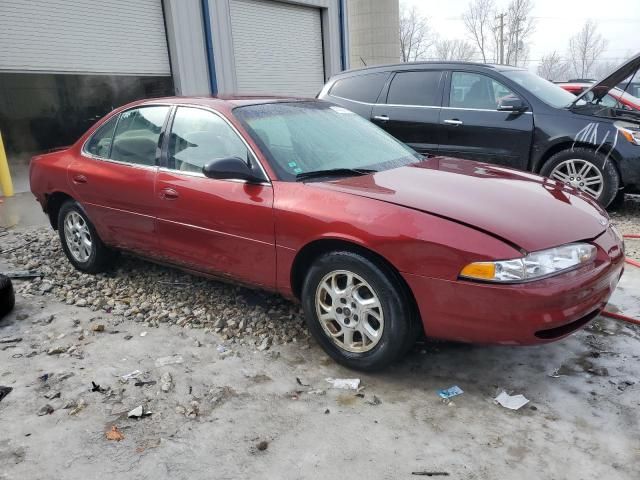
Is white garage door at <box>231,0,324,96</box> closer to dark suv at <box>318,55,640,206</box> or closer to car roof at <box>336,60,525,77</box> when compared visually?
car roof at <box>336,60,525,77</box>

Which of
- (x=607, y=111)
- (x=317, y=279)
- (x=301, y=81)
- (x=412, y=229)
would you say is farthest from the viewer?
(x=301, y=81)

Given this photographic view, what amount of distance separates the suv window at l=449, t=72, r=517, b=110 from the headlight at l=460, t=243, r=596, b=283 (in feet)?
13.5

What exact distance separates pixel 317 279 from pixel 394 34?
26.8m

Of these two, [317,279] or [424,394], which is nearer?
[424,394]

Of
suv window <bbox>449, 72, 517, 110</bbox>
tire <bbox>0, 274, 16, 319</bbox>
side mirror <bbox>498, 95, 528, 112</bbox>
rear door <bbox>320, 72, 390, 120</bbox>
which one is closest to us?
tire <bbox>0, 274, 16, 319</bbox>

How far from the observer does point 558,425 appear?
8.34 feet

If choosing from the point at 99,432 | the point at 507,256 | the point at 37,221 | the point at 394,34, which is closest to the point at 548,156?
the point at 507,256

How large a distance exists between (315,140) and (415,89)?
→ 11.8 feet

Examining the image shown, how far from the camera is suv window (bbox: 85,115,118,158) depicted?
4.41 m

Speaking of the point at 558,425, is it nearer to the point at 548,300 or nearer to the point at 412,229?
the point at 548,300

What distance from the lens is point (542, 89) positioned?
21.0 ft

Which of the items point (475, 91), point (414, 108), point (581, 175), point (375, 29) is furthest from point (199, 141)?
point (375, 29)

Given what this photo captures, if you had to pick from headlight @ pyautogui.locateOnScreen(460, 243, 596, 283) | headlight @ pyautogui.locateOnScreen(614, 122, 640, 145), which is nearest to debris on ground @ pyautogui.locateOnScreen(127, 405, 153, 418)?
headlight @ pyautogui.locateOnScreen(460, 243, 596, 283)

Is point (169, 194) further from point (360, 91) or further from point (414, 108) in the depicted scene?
point (360, 91)
